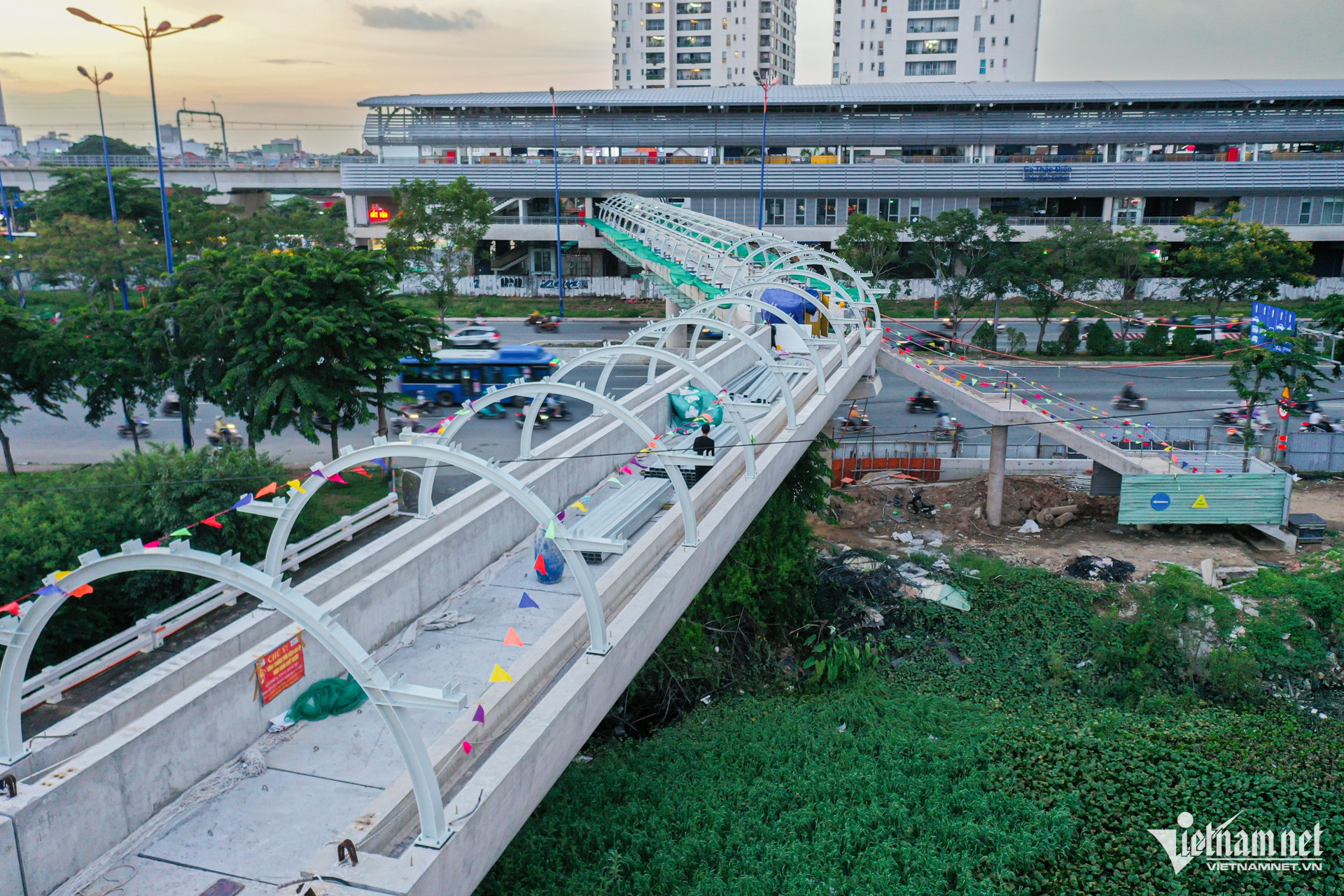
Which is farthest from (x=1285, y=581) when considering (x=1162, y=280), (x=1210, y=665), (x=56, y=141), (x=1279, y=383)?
(x=56, y=141)

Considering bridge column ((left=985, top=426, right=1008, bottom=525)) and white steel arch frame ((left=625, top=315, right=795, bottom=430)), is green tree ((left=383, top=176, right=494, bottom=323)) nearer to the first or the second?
bridge column ((left=985, top=426, right=1008, bottom=525))

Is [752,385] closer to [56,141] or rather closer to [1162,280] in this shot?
[1162,280]

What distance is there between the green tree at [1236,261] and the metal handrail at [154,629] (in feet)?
120

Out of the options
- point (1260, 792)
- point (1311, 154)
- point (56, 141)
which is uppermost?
point (56, 141)

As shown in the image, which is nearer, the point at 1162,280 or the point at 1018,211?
the point at 1162,280

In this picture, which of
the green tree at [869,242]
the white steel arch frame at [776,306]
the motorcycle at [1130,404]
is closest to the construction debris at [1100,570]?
the white steel arch frame at [776,306]

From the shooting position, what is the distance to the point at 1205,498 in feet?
66.8

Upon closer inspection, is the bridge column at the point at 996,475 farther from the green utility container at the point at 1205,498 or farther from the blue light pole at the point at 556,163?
the blue light pole at the point at 556,163

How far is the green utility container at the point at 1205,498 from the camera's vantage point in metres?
20.2

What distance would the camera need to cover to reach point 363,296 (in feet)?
62.6

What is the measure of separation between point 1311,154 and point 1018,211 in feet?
51.9

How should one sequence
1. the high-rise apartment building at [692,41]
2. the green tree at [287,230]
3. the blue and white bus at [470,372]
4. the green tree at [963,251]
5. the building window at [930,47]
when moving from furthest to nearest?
1. the high-rise apartment building at [692,41]
2. the building window at [930,47]
3. the green tree at [287,230]
4. the green tree at [963,251]
5. the blue and white bus at [470,372]

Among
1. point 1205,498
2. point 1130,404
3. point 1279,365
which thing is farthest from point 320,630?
point 1130,404

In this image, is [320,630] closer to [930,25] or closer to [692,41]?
[930,25]
